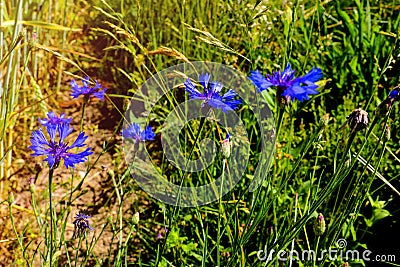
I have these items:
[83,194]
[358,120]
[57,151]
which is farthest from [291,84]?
[83,194]

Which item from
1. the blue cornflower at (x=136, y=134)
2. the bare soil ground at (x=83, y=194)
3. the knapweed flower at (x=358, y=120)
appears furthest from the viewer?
the bare soil ground at (x=83, y=194)

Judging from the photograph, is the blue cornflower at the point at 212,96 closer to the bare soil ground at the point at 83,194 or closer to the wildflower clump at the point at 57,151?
the wildflower clump at the point at 57,151

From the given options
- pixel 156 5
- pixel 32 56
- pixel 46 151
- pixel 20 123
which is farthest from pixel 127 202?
pixel 46 151

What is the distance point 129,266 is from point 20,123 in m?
0.66

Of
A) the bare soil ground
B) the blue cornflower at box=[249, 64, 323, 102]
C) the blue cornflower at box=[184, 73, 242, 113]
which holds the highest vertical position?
the blue cornflower at box=[249, 64, 323, 102]

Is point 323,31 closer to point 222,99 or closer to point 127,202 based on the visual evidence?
point 127,202

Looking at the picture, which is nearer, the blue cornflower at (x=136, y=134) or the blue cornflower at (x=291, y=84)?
the blue cornflower at (x=291, y=84)

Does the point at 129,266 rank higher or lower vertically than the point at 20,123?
lower

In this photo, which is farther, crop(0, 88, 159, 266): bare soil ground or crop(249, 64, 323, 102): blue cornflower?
crop(0, 88, 159, 266): bare soil ground

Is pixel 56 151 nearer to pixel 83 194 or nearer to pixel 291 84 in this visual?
pixel 291 84

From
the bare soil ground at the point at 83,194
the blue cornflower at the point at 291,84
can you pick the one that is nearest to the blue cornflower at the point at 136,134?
the bare soil ground at the point at 83,194

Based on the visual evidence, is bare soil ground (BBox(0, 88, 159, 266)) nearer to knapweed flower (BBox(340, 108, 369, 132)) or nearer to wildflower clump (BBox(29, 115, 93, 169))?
wildflower clump (BBox(29, 115, 93, 169))

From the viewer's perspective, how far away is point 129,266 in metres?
1.49

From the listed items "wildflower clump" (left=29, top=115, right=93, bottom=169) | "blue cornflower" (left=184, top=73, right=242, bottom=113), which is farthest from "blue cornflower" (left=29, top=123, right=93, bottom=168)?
"blue cornflower" (left=184, top=73, right=242, bottom=113)
